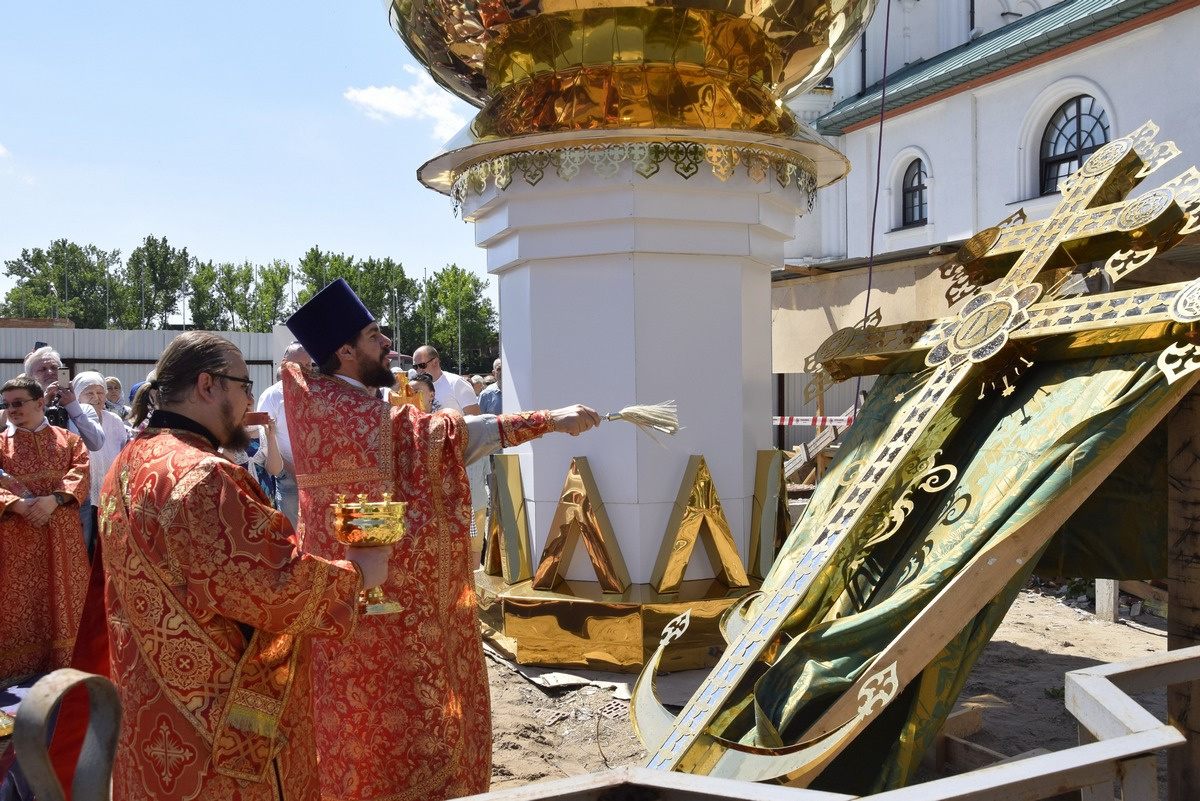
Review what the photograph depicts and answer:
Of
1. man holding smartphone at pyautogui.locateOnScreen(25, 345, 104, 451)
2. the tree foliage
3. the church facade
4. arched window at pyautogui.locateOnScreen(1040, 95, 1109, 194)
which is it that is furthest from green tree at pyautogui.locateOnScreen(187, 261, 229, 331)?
man holding smartphone at pyautogui.locateOnScreen(25, 345, 104, 451)

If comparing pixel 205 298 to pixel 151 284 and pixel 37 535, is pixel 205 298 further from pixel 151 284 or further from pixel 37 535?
pixel 37 535

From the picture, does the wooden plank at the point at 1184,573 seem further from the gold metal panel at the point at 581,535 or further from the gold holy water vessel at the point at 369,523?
the gold metal panel at the point at 581,535

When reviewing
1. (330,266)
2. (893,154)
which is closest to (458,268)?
(330,266)

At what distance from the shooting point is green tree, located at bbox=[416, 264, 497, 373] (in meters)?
48.8

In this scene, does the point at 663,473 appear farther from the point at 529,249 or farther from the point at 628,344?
the point at 529,249

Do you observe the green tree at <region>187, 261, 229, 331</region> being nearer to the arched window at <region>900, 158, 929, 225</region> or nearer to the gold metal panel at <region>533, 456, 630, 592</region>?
the arched window at <region>900, 158, 929, 225</region>

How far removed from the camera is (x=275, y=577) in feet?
6.79

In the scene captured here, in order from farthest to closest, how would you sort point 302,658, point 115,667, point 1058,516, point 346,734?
point 346,734
point 1058,516
point 302,658
point 115,667

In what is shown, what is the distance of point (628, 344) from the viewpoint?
4984 mm

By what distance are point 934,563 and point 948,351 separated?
33.4 inches

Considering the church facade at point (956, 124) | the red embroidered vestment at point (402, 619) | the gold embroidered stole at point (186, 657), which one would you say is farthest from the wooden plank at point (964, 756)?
the church facade at point (956, 124)

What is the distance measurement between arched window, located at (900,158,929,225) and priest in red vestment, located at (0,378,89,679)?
18.7 meters

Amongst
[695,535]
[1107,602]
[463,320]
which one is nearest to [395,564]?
[695,535]

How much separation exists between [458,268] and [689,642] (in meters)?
46.1
